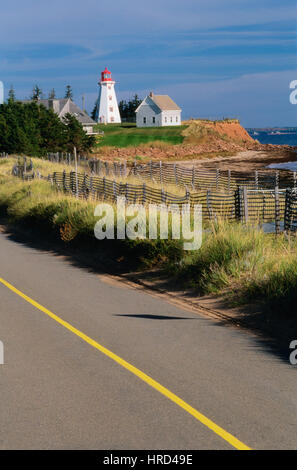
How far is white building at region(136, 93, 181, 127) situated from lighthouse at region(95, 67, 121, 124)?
1387 centimetres

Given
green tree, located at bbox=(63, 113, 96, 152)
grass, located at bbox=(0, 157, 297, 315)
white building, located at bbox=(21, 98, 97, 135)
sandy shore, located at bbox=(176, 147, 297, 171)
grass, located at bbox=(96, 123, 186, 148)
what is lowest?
grass, located at bbox=(0, 157, 297, 315)

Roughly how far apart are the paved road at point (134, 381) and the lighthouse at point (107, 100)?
13515 cm

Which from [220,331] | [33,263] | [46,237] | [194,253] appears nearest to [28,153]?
[46,237]

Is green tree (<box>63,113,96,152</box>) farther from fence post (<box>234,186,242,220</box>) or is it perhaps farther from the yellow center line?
the yellow center line

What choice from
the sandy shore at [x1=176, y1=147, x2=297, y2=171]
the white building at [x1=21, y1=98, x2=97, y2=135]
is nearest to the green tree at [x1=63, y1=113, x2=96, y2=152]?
the sandy shore at [x1=176, y1=147, x2=297, y2=171]

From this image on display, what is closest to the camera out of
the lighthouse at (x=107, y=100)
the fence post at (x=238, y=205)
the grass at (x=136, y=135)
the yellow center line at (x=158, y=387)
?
the yellow center line at (x=158, y=387)

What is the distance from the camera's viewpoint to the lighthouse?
142875mm

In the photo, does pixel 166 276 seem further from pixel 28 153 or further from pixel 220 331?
pixel 28 153

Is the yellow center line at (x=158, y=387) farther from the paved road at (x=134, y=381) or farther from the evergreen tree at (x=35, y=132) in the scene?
the evergreen tree at (x=35, y=132)

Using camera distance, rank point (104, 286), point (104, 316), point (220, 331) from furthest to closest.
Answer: point (104, 286)
point (104, 316)
point (220, 331)

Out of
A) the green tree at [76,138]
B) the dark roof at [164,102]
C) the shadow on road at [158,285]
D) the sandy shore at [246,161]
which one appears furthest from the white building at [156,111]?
the shadow on road at [158,285]

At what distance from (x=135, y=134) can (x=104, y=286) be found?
108853mm

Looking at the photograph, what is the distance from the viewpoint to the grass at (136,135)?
113m

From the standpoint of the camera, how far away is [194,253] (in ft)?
43.3
